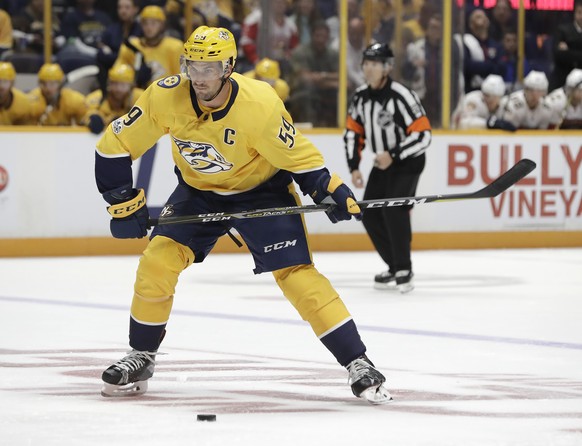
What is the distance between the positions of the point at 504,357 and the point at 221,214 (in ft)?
4.99

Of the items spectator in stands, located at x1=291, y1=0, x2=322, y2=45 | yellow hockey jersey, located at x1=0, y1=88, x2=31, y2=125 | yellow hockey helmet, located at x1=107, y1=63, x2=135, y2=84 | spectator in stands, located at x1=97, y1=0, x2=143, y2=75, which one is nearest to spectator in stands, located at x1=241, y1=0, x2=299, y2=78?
spectator in stands, located at x1=291, y1=0, x2=322, y2=45

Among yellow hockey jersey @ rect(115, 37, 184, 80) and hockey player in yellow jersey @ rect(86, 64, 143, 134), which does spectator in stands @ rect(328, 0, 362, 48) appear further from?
hockey player in yellow jersey @ rect(86, 64, 143, 134)

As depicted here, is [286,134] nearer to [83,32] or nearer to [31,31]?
[31,31]

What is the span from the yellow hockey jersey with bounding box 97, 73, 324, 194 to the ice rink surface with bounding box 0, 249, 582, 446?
761 millimetres

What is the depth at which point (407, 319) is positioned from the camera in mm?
7109

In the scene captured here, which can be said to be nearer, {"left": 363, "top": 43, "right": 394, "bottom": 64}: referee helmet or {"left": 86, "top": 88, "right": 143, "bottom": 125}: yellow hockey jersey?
{"left": 363, "top": 43, "right": 394, "bottom": 64}: referee helmet

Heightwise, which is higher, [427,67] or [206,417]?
[206,417]

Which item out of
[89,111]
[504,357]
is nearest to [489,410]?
[504,357]

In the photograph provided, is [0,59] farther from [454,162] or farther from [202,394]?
[202,394]

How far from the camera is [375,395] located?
14.9 ft

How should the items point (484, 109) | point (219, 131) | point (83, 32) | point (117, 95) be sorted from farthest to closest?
point (484, 109), point (83, 32), point (117, 95), point (219, 131)

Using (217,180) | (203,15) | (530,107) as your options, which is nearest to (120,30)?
(203,15)

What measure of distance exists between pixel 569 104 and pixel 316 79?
2.26 metres

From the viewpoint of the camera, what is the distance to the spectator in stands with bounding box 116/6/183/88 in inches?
448
